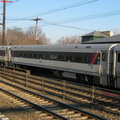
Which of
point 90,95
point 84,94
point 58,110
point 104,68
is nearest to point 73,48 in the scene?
point 104,68

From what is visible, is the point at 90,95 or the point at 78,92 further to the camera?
the point at 78,92

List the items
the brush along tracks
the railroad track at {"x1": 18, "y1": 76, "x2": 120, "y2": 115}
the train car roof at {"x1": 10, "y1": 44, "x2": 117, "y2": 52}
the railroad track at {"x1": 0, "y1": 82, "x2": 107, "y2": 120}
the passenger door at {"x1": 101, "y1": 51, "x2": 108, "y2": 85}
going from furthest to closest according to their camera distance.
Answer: the train car roof at {"x1": 10, "y1": 44, "x2": 117, "y2": 52}
the passenger door at {"x1": 101, "y1": 51, "x2": 108, "y2": 85}
the brush along tracks
the railroad track at {"x1": 18, "y1": 76, "x2": 120, "y2": 115}
the railroad track at {"x1": 0, "y1": 82, "x2": 107, "y2": 120}

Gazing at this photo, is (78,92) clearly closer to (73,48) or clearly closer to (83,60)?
(83,60)

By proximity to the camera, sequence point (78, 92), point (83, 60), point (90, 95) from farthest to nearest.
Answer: point (83, 60)
point (78, 92)
point (90, 95)

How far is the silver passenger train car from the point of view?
13.2 m

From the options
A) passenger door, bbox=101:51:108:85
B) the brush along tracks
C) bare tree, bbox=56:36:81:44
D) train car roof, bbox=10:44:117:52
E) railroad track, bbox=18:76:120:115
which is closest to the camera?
railroad track, bbox=18:76:120:115

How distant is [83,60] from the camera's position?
50.6 ft

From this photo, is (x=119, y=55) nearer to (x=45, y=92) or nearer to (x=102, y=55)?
(x=102, y=55)

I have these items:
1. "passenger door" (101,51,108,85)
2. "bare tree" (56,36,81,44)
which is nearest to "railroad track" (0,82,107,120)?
"passenger door" (101,51,108,85)

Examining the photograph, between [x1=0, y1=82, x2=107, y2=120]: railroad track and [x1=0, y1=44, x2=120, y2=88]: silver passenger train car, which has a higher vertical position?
[x1=0, y1=44, x2=120, y2=88]: silver passenger train car

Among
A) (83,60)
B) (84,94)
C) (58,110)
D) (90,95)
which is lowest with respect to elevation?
(58,110)

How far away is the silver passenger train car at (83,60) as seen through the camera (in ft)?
43.3

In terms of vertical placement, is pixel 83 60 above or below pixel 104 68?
above

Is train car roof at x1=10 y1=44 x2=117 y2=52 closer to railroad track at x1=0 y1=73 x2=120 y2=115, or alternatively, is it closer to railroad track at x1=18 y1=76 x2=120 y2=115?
railroad track at x1=0 y1=73 x2=120 y2=115
